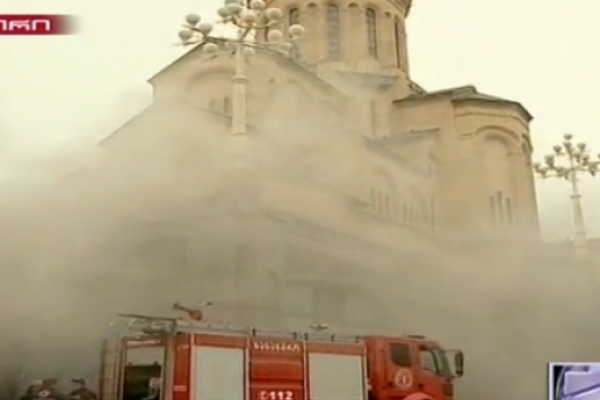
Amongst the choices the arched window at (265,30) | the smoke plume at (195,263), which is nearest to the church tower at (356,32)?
the arched window at (265,30)

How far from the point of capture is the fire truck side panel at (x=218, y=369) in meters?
5.60

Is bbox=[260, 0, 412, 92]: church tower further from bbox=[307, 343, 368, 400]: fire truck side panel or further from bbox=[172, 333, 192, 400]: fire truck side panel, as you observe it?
bbox=[172, 333, 192, 400]: fire truck side panel

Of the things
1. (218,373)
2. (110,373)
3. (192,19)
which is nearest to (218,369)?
(218,373)

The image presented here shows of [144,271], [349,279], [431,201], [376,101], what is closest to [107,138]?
[144,271]

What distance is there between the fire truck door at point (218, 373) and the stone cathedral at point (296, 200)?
3.21ft

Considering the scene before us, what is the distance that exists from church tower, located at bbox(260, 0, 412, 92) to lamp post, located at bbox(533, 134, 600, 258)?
3755 mm

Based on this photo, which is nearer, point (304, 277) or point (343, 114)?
point (304, 277)

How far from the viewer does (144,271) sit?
6.89m

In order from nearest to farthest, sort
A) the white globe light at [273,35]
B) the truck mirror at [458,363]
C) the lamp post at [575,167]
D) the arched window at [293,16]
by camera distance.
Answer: the truck mirror at [458,363] → the white globe light at [273,35] → the lamp post at [575,167] → the arched window at [293,16]

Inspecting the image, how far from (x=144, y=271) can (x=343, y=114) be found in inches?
137

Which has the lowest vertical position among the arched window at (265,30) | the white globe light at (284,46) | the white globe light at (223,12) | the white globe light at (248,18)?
the white globe light at (248,18)

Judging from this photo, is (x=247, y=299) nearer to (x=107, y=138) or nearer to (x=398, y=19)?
(x=107, y=138)

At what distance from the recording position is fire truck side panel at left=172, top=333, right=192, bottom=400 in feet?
18.0

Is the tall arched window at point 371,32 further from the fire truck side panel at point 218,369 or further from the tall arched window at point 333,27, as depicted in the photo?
the fire truck side panel at point 218,369
